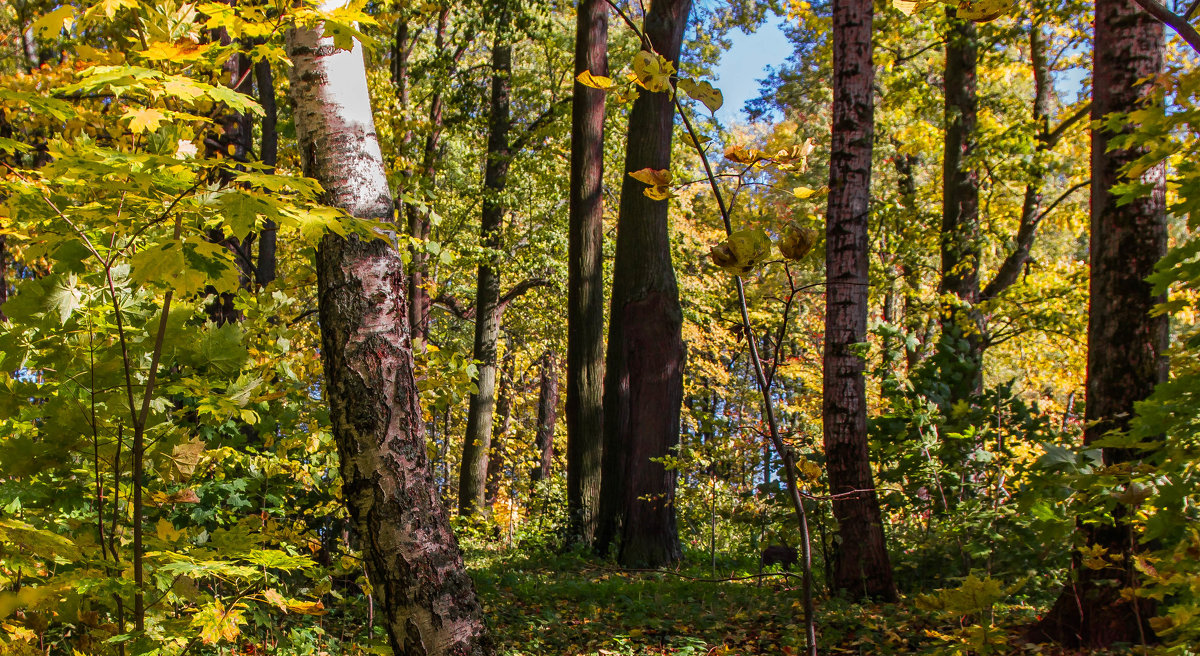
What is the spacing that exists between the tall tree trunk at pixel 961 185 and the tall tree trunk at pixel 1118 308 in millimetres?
4907

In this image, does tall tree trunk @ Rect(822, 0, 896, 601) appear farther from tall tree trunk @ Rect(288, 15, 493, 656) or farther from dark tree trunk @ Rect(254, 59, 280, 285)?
dark tree trunk @ Rect(254, 59, 280, 285)

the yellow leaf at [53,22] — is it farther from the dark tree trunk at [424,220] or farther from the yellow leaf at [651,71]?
the dark tree trunk at [424,220]

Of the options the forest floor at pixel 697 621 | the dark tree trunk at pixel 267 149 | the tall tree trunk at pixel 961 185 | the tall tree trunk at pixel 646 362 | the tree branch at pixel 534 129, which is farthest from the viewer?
the tree branch at pixel 534 129

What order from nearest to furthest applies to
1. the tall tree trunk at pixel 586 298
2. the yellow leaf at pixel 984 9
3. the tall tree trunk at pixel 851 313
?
the yellow leaf at pixel 984 9
the tall tree trunk at pixel 851 313
the tall tree trunk at pixel 586 298

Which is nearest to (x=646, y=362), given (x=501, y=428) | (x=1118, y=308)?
(x=1118, y=308)

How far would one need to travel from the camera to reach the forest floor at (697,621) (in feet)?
12.7

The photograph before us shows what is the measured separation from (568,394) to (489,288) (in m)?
4.56

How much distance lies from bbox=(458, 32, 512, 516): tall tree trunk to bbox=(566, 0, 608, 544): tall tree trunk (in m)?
2.86

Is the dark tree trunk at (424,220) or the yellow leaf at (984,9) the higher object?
the dark tree trunk at (424,220)

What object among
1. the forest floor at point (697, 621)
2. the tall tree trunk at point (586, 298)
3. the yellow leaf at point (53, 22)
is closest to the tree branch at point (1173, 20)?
the forest floor at point (697, 621)

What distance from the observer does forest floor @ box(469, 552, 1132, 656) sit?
388cm

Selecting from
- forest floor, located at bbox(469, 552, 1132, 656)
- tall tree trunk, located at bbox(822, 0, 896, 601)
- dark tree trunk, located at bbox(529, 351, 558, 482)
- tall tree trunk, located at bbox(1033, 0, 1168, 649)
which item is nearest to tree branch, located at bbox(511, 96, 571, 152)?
tall tree trunk, located at bbox(822, 0, 896, 601)

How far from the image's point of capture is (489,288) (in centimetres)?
1355

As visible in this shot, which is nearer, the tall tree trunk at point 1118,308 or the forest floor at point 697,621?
the tall tree trunk at point 1118,308
